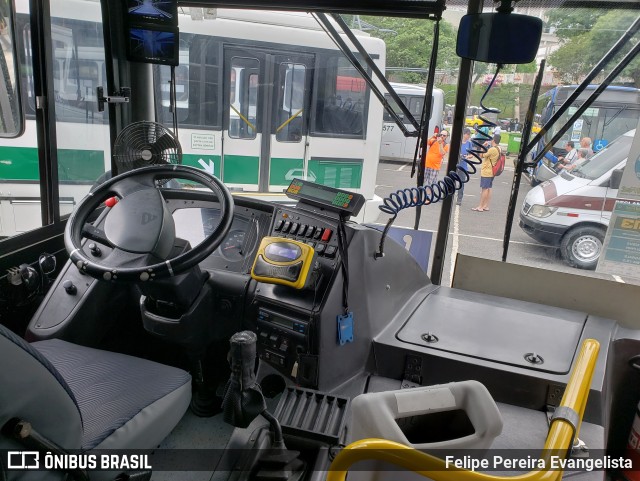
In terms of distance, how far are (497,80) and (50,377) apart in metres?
2.06

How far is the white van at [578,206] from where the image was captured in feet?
12.7

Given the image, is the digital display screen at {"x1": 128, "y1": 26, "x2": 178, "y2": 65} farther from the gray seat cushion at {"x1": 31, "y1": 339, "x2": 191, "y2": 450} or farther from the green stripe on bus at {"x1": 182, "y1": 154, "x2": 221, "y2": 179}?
the green stripe on bus at {"x1": 182, "y1": 154, "x2": 221, "y2": 179}

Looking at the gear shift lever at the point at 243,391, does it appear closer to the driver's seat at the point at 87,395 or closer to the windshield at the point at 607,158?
the driver's seat at the point at 87,395

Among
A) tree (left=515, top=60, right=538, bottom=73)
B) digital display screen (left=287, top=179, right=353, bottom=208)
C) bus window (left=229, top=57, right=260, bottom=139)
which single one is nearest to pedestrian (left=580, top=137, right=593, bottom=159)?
tree (left=515, top=60, right=538, bottom=73)

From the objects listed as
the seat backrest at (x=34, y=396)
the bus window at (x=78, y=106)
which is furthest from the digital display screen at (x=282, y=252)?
the bus window at (x=78, y=106)

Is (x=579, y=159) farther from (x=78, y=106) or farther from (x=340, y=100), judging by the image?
(x=78, y=106)

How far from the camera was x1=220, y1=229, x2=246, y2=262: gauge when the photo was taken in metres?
1.99

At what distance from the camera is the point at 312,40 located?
6191mm

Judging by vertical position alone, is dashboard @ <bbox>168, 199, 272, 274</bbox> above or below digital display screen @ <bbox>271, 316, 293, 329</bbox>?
above

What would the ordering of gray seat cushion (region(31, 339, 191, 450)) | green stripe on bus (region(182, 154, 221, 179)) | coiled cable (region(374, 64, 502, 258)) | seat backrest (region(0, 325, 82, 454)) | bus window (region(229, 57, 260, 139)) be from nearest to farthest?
seat backrest (region(0, 325, 82, 454)), gray seat cushion (region(31, 339, 191, 450)), coiled cable (region(374, 64, 502, 258)), bus window (region(229, 57, 260, 139)), green stripe on bus (region(182, 154, 221, 179))

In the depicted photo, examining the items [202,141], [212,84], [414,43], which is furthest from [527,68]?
[202,141]

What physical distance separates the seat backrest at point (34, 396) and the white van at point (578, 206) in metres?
3.33

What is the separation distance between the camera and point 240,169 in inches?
259

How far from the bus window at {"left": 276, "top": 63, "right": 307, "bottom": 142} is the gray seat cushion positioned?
5.12m
